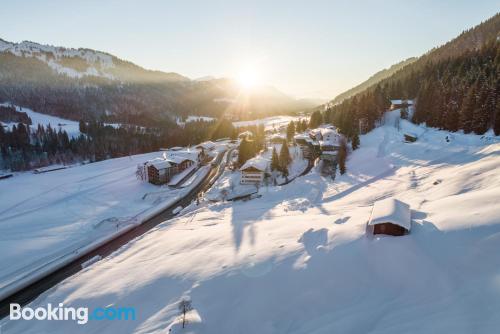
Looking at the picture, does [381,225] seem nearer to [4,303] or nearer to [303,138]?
[4,303]

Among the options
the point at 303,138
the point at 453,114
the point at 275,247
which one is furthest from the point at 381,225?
the point at 303,138

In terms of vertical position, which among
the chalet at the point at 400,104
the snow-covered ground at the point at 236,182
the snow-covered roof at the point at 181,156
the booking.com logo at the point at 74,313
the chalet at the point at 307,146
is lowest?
the booking.com logo at the point at 74,313

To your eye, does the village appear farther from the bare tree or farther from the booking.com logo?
the bare tree

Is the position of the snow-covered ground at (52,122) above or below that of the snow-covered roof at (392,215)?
above

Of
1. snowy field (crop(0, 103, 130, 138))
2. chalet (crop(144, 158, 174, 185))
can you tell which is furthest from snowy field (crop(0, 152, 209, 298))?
snowy field (crop(0, 103, 130, 138))

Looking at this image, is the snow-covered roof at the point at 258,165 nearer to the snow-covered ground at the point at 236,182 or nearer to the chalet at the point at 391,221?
the snow-covered ground at the point at 236,182

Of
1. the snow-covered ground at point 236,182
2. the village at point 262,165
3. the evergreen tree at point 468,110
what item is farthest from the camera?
the village at point 262,165

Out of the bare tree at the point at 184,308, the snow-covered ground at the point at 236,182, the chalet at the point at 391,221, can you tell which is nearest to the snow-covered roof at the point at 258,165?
the snow-covered ground at the point at 236,182
